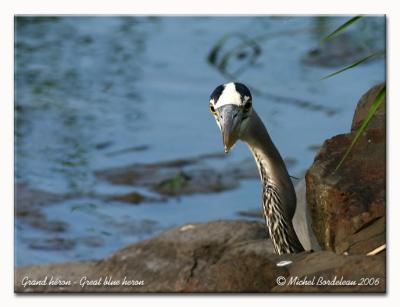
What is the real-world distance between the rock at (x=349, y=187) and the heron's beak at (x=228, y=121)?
310 mm

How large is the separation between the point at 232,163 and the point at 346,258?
2940 mm

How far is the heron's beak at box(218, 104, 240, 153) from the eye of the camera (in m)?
4.34

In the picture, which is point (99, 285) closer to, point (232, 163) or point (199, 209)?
point (199, 209)

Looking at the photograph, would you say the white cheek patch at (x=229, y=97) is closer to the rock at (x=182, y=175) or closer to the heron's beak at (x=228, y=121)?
the heron's beak at (x=228, y=121)

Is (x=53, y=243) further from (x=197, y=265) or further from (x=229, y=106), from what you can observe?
(x=229, y=106)

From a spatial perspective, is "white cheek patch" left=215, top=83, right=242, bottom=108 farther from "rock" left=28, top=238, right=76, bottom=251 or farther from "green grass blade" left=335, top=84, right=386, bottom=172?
"rock" left=28, top=238, right=76, bottom=251

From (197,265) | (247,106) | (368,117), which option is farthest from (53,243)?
(368,117)

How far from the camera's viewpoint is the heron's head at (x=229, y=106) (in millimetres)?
4348

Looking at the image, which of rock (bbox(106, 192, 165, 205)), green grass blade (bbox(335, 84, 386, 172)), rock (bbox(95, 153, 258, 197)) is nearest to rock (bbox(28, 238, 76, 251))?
rock (bbox(106, 192, 165, 205))

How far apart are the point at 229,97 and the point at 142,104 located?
3171 mm

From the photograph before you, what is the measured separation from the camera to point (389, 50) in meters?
4.30

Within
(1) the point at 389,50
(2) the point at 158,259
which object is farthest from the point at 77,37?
(1) the point at 389,50

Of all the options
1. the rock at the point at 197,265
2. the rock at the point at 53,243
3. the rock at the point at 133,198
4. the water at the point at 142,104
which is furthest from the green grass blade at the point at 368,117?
the rock at the point at 133,198

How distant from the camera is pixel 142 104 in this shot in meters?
7.49
